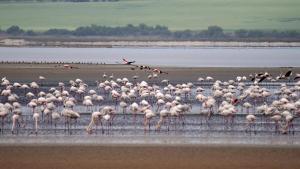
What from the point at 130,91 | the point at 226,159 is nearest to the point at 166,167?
the point at 226,159

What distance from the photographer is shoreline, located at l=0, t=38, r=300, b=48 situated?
92.2 metres

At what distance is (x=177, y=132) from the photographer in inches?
778

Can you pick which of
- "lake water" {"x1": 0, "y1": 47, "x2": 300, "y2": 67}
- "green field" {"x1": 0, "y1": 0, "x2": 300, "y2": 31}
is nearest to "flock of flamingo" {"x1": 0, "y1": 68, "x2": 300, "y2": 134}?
"lake water" {"x1": 0, "y1": 47, "x2": 300, "y2": 67}

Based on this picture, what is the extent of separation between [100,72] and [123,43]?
2380 inches

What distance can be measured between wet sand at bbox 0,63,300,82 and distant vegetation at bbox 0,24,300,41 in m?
63.1

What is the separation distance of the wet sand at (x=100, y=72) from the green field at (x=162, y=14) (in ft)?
237

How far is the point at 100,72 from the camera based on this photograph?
123 ft

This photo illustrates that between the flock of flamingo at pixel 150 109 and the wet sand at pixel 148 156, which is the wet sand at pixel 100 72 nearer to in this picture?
the flock of flamingo at pixel 150 109

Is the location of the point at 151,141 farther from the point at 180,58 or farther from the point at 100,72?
the point at 180,58

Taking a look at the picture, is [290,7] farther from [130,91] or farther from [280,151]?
[280,151]

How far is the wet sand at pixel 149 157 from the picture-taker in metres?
16.0

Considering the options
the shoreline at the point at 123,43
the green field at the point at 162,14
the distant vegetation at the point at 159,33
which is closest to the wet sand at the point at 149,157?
the shoreline at the point at 123,43

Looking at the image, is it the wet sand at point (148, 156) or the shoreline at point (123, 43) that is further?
the shoreline at point (123, 43)

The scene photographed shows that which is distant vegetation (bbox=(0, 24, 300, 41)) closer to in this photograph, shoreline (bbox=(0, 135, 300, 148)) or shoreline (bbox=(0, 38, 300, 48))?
shoreline (bbox=(0, 38, 300, 48))
